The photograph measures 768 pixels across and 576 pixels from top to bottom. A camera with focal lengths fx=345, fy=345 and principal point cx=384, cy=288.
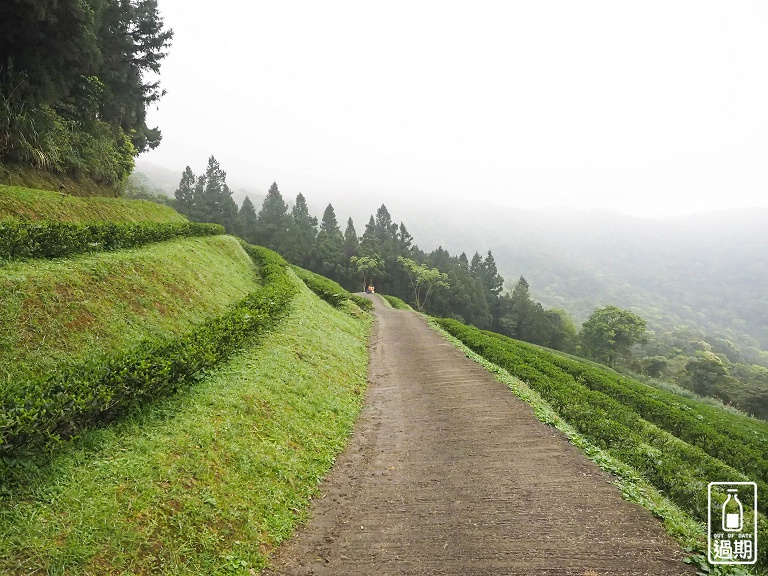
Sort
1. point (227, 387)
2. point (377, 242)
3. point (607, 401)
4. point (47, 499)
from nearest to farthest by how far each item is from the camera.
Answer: point (47, 499) → point (227, 387) → point (607, 401) → point (377, 242)

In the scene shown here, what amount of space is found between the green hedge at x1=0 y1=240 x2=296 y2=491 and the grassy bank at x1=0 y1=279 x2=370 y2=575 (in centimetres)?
28

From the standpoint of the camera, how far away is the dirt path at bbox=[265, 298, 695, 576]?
4664 millimetres

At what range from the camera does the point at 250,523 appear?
16.0 ft

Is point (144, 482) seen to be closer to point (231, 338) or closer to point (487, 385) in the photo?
point (231, 338)

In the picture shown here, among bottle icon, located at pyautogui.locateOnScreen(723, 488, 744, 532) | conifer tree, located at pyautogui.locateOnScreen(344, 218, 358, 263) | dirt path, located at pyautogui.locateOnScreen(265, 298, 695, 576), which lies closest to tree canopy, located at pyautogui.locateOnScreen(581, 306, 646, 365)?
conifer tree, located at pyautogui.locateOnScreen(344, 218, 358, 263)

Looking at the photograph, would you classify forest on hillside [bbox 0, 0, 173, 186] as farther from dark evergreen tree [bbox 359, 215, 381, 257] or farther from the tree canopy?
the tree canopy

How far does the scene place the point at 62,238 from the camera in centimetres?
933

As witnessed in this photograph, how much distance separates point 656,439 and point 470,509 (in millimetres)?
A: 6788

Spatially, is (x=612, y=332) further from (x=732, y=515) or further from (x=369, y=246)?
(x=732, y=515)

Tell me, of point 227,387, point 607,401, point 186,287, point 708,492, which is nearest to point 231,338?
point 227,387

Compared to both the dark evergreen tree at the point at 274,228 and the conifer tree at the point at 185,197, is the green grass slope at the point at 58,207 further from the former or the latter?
the conifer tree at the point at 185,197

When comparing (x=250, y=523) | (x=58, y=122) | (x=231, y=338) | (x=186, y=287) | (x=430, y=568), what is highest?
(x=58, y=122)

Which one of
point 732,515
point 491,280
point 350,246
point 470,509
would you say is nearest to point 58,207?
point 470,509

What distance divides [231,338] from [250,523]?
5.40 meters
